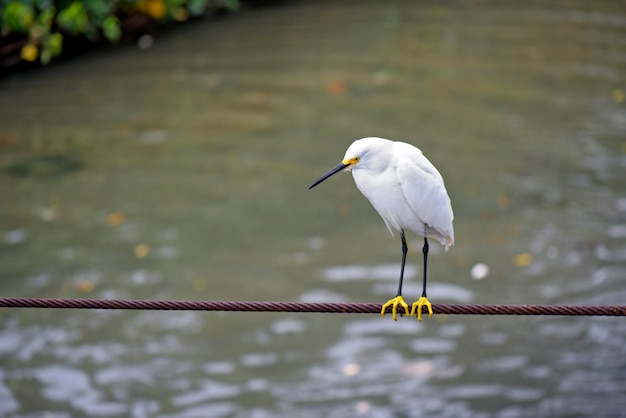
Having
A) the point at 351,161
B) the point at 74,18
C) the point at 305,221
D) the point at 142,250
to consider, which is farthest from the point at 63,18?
the point at 351,161

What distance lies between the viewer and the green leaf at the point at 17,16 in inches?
301

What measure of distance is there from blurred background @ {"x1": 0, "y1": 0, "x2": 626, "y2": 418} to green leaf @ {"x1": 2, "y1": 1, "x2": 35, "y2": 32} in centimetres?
53

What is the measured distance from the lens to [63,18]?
26.5 feet

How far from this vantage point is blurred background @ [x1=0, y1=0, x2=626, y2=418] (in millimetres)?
4281

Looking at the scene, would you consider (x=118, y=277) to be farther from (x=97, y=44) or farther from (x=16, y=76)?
(x=97, y=44)

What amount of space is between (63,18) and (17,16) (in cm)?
51

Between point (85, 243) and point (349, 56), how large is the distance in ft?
13.1

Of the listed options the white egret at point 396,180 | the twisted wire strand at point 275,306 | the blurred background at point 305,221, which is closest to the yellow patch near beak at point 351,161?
the white egret at point 396,180

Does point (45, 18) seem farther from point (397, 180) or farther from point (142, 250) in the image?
point (397, 180)

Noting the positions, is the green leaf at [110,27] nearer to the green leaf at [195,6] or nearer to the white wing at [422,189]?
the green leaf at [195,6]

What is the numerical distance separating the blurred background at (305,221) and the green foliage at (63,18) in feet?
0.71

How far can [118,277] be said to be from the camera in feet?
16.8

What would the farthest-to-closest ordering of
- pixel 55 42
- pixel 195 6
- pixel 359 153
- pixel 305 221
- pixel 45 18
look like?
pixel 195 6 < pixel 55 42 < pixel 45 18 < pixel 305 221 < pixel 359 153

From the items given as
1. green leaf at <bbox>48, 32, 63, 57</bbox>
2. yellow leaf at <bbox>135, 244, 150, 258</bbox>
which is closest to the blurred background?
yellow leaf at <bbox>135, 244, 150, 258</bbox>
